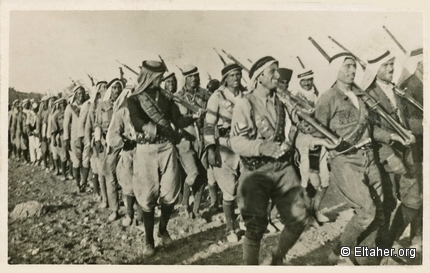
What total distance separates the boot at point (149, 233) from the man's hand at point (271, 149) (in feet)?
3.95

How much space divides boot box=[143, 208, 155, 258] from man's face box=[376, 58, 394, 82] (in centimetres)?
258

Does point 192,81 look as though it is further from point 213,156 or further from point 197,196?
point 197,196

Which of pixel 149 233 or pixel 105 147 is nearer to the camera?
pixel 149 233

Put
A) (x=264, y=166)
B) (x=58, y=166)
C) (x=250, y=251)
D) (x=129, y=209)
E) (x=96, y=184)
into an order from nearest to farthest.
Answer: (x=264, y=166)
(x=250, y=251)
(x=129, y=209)
(x=96, y=184)
(x=58, y=166)

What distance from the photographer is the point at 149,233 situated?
4234 millimetres

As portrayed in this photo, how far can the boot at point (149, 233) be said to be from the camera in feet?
13.8

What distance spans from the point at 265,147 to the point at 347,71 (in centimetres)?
111

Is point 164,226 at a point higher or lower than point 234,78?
lower

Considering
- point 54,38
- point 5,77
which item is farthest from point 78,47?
point 5,77

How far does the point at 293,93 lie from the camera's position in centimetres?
426

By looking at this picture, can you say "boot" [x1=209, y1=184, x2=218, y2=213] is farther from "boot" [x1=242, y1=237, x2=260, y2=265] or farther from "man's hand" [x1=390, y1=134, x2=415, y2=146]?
"man's hand" [x1=390, y1=134, x2=415, y2=146]

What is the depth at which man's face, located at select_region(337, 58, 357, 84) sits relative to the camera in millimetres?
4289

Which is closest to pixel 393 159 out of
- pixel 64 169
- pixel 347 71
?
pixel 347 71

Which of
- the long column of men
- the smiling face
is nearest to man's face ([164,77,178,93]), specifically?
the long column of men
